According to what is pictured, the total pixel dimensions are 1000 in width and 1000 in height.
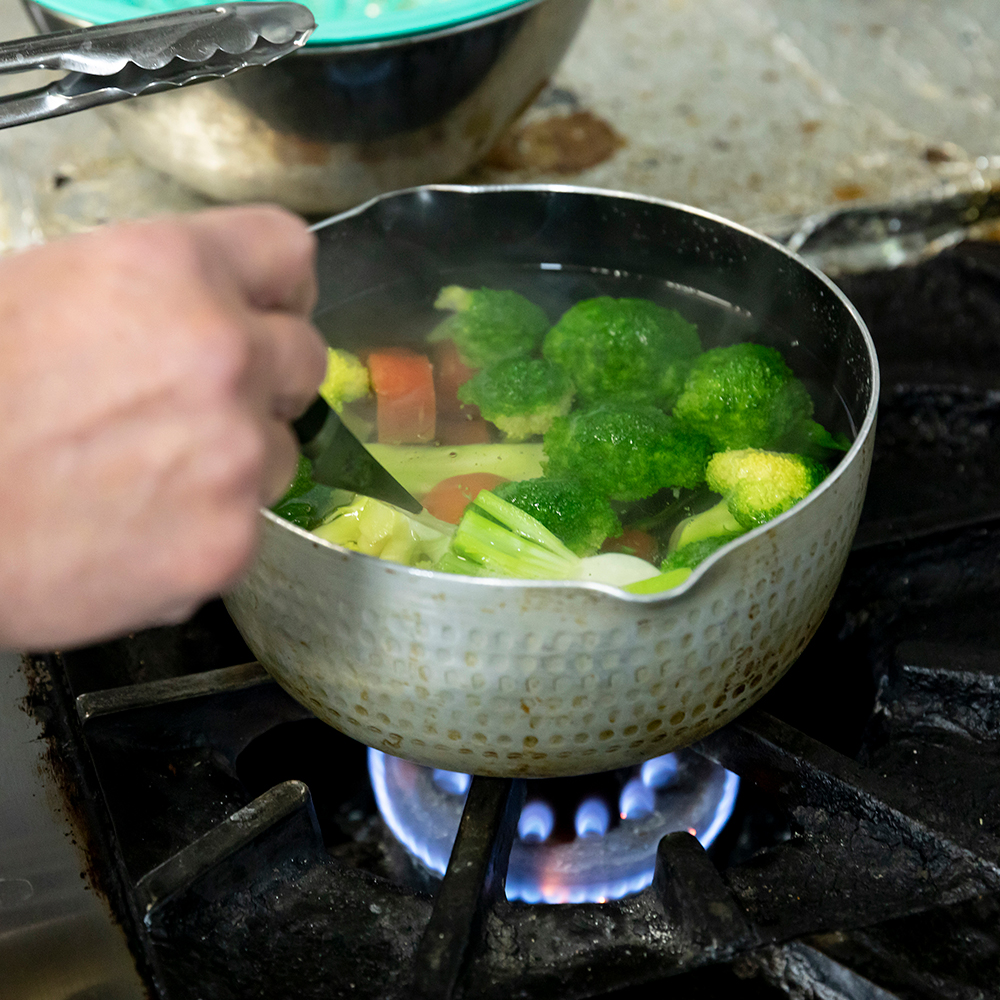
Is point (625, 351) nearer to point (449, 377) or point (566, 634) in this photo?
point (449, 377)

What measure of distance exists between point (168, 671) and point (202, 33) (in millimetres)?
528

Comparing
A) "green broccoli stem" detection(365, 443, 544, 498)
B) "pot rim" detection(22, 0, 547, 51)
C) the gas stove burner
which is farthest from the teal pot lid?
the gas stove burner

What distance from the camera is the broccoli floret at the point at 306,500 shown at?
2.39ft

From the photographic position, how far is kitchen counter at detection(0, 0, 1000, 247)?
138 cm

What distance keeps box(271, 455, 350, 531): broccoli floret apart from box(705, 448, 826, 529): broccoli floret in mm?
286

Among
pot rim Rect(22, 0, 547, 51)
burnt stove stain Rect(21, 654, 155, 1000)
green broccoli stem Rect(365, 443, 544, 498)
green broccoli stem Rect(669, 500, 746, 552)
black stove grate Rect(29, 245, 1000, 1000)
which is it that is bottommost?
black stove grate Rect(29, 245, 1000, 1000)

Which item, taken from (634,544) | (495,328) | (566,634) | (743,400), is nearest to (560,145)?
(495,328)

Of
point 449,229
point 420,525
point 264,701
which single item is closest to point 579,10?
point 449,229

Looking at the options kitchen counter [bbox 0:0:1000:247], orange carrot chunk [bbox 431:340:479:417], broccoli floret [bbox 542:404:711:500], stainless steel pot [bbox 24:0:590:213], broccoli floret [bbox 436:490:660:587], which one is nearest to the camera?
broccoli floret [bbox 436:490:660:587]

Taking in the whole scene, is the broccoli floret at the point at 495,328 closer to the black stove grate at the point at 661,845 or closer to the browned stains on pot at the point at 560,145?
the black stove grate at the point at 661,845

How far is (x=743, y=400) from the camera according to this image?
807mm

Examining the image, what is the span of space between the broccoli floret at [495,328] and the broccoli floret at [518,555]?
262 mm

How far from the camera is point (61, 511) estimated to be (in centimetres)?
39

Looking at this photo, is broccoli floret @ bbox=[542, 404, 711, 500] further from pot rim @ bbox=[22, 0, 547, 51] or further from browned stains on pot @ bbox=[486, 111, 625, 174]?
browned stains on pot @ bbox=[486, 111, 625, 174]
